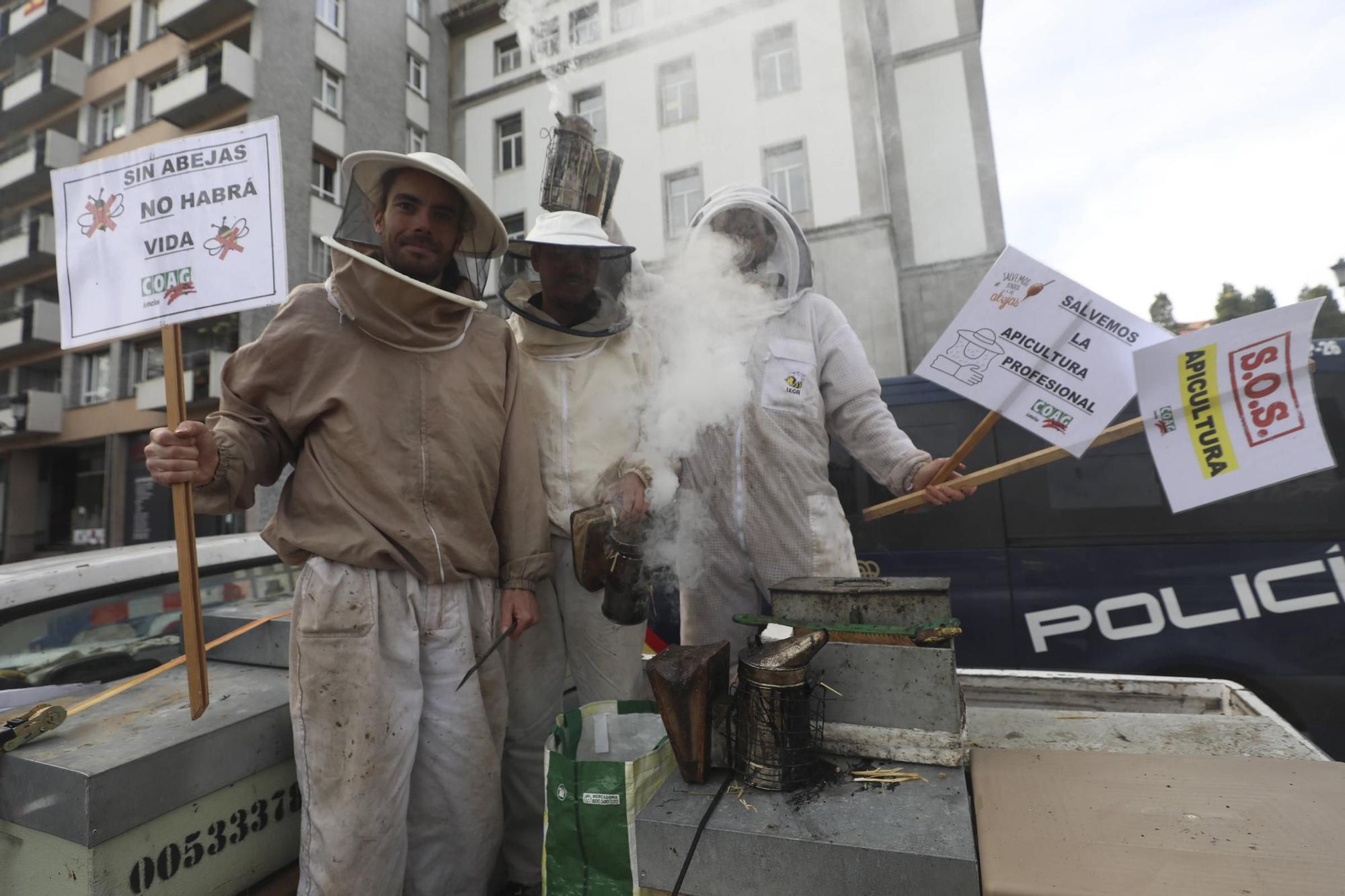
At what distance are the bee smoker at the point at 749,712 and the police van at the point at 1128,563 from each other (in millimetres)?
2526

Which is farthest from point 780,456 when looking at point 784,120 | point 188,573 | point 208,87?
point 208,87

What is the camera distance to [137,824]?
5.27 feet

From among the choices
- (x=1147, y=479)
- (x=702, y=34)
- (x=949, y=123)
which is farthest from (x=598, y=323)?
(x=949, y=123)

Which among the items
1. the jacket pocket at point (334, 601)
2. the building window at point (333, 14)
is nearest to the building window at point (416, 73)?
the building window at point (333, 14)

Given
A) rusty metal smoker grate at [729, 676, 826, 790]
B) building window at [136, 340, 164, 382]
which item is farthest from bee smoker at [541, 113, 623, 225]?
building window at [136, 340, 164, 382]

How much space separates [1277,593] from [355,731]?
4.14 meters

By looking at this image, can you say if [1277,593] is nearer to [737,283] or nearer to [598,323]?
[737,283]

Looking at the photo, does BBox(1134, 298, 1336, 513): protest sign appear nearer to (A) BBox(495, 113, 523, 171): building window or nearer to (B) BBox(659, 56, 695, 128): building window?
(B) BBox(659, 56, 695, 128): building window

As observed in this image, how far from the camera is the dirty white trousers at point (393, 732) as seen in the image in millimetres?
1703

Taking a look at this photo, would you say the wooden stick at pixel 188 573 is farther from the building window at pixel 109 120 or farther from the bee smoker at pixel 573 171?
the building window at pixel 109 120

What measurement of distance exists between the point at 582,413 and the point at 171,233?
1.33m

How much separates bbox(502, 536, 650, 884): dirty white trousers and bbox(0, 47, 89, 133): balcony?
74.6 ft

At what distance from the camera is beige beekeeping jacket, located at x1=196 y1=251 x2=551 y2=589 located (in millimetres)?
1814

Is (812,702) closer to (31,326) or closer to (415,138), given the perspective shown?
(415,138)
